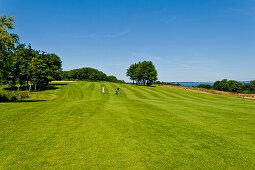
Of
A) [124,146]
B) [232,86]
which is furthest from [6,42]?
[232,86]

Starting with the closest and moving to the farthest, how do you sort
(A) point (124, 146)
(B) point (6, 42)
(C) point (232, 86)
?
(A) point (124, 146) < (B) point (6, 42) < (C) point (232, 86)

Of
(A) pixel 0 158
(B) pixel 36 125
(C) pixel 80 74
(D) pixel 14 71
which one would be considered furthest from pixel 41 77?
(C) pixel 80 74

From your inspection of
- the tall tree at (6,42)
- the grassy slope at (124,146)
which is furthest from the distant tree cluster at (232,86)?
the tall tree at (6,42)

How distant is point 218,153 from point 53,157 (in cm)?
658

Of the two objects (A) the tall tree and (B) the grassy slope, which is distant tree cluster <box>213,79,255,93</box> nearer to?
(B) the grassy slope

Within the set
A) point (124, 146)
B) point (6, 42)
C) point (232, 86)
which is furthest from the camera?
point (232, 86)

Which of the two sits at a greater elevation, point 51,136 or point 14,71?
point 14,71

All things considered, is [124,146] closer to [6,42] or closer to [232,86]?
[6,42]

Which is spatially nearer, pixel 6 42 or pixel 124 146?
pixel 124 146

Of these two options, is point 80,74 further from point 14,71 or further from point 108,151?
point 108,151

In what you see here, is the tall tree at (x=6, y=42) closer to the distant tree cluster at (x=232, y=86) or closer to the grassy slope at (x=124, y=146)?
the grassy slope at (x=124, y=146)

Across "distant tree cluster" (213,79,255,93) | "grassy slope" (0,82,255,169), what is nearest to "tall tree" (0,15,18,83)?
"grassy slope" (0,82,255,169)

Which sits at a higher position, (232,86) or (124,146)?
(232,86)

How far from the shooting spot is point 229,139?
21.7ft
